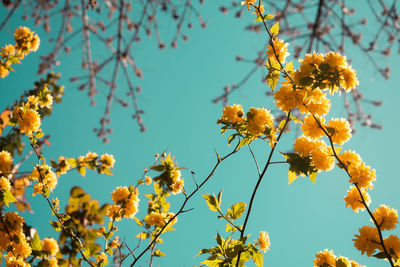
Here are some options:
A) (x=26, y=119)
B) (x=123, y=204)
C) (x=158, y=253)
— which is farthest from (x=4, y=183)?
(x=158, y=253)

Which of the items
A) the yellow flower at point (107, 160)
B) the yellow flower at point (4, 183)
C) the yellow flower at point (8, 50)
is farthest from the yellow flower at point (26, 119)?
the yellow flower at point (8, 50)

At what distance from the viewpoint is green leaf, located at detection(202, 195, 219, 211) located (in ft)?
5.20

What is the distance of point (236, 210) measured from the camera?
1631mm

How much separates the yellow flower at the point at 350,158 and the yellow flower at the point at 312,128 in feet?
0.52

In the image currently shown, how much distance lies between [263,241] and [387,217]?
2.37 ft

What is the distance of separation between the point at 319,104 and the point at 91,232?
51.9 inches

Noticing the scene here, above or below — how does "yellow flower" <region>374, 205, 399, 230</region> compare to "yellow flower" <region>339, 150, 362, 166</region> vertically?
below

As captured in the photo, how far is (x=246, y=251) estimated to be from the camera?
139cm

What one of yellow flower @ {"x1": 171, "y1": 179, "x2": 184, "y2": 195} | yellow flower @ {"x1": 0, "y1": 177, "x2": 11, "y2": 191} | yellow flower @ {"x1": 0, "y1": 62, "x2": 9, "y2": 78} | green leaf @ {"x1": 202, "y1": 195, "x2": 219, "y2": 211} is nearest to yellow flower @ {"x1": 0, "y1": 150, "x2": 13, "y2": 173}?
yellow flower @ {"x1": 0, "y1": 177, "x2": 11, "y2": 191}

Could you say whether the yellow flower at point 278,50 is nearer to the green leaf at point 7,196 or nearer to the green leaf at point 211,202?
the green leaf at point 211,202

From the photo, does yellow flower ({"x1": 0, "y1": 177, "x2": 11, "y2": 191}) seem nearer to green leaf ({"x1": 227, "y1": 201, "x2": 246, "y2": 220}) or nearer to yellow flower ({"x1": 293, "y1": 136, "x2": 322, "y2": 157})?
green leaf ({"x1": 227, "y1": 201, "x2": 246, "y2": 220})

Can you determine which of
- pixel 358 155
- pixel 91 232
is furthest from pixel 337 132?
pixel 91 232

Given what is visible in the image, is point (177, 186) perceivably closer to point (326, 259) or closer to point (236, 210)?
point (236, 210)

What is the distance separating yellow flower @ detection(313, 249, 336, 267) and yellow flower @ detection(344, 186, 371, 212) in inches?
14.1
